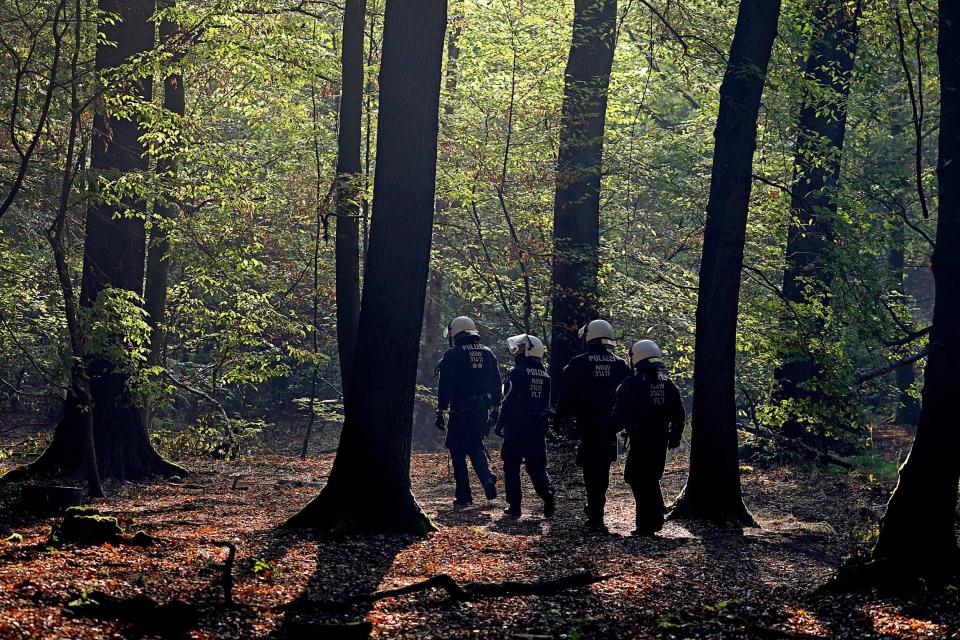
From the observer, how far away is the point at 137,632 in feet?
17.7

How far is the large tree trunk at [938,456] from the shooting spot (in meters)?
6.62

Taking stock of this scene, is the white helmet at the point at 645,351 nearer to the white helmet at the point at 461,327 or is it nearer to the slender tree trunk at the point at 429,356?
the white helmet at the point at 461,327

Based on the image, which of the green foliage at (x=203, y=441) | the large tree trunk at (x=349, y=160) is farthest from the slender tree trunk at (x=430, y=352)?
the large tree trunk at (x=349, y=160)

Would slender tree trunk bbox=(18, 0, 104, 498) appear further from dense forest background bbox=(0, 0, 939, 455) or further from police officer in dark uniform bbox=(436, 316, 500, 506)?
police officer in dark uniform bbox=(436, 316, 500, 506)

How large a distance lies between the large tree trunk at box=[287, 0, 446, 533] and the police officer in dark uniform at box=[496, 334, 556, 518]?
8.53 ft

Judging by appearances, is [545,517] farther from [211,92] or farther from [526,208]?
[211,92]

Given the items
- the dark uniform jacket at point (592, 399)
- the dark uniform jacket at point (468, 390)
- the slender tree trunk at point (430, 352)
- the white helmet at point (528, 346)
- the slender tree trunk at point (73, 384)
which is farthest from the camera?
the slender tree trunk at point (430, 352)

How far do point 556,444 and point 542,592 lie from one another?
8597 millimetres

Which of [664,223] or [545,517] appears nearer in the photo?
[545,517]

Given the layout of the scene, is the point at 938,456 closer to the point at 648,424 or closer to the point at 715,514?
the point at 648,424

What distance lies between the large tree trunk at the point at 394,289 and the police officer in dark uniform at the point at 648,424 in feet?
7.85

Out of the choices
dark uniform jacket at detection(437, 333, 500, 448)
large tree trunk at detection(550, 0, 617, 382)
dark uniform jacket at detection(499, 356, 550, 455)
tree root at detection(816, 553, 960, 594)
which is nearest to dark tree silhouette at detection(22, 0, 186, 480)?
dark uniform jacket at detection(437, 333, 500, 448)

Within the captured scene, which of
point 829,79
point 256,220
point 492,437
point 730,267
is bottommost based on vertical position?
point 492,437

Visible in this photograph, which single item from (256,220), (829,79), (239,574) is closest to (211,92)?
(256,220)
